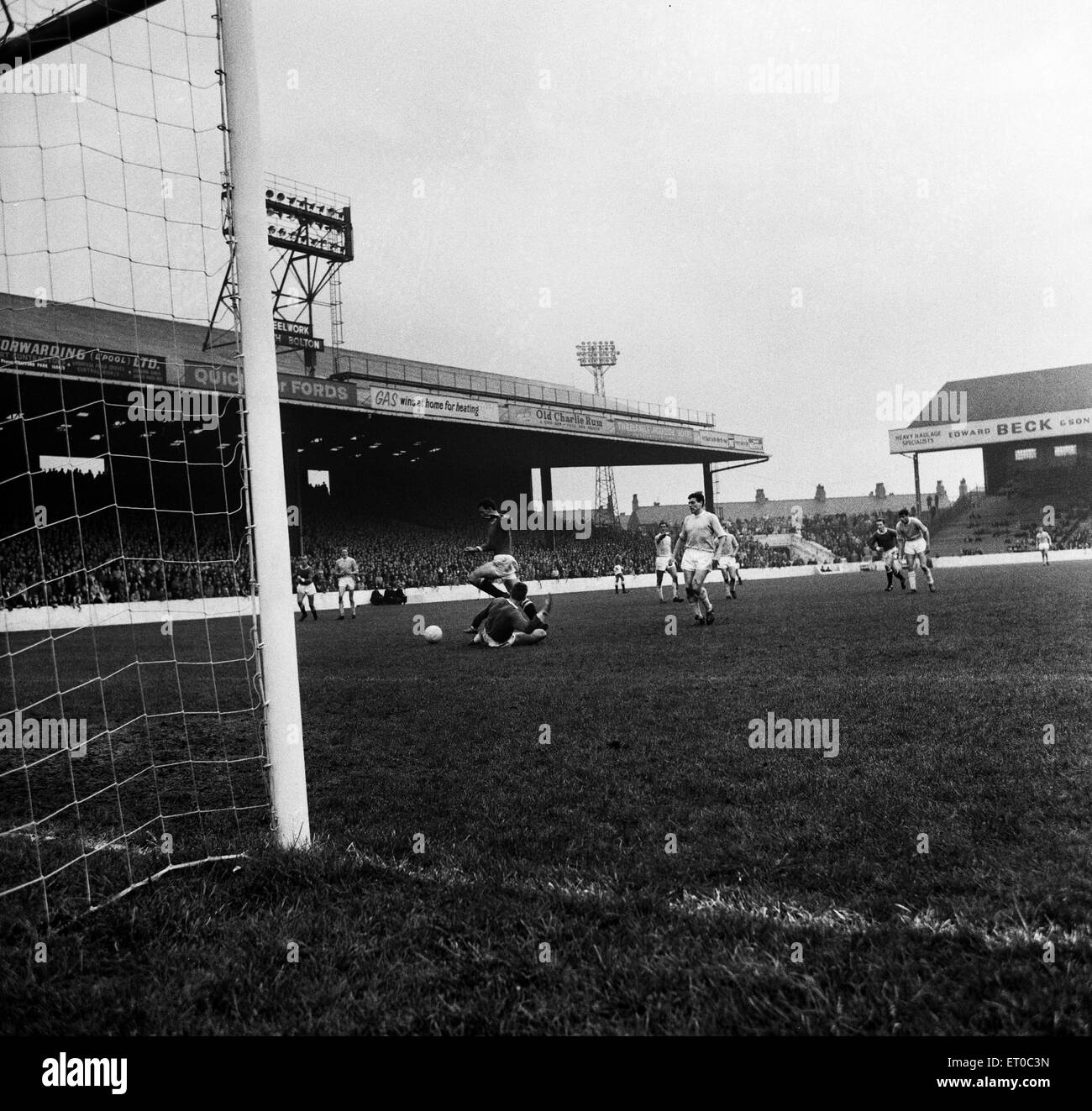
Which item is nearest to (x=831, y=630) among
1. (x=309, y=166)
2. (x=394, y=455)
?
(x=309, y=166)

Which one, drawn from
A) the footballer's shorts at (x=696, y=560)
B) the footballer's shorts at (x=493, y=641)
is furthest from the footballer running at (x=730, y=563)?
the footballer's shorts at (x=493, y=641)

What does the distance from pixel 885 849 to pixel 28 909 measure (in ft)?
10.3

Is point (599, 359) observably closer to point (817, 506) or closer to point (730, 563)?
point (817, 506)

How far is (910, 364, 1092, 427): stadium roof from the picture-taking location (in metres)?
53.0

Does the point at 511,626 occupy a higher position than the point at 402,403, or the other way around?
the point at 402,403

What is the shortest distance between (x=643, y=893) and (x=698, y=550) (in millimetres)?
10846

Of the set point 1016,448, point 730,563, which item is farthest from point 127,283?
point 1016,448

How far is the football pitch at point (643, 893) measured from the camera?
2352mm

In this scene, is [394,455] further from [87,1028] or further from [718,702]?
[87,1028]

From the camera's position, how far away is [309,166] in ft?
103

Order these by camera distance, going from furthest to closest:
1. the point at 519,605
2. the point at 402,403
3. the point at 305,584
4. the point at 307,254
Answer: the point at 307,254
the point at 402,403
the point at 305,584
the point at 519,605

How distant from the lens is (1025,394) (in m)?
54.2

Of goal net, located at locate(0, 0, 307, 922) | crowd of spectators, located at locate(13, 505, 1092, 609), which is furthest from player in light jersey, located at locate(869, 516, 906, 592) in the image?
goal net, located at locate(0, 0, 307, 922)

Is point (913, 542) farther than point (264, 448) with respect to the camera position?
Yes
